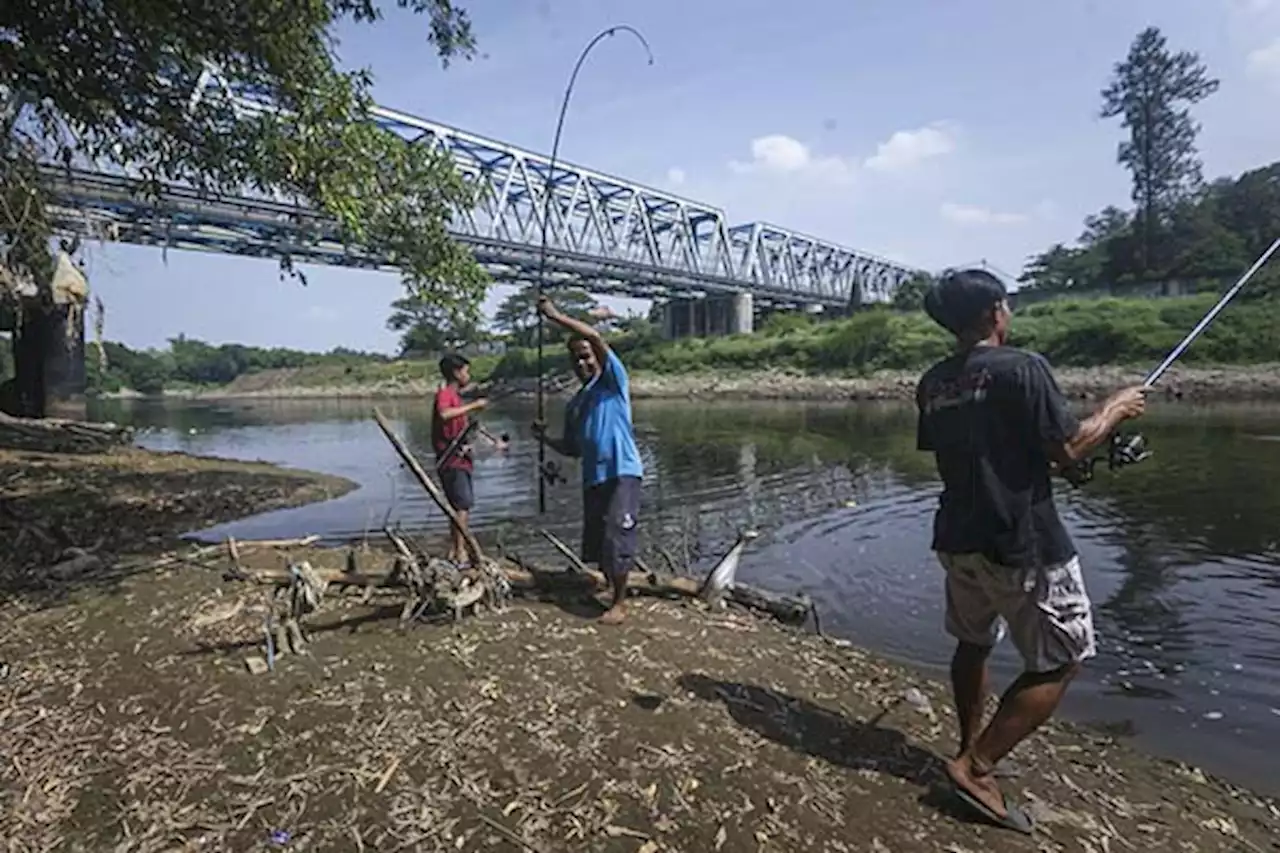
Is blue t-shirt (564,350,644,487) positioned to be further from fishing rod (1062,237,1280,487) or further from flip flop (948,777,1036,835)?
flip flop (948,777,1036,835)

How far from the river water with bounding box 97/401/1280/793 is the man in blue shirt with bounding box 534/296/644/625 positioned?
2.72 meters

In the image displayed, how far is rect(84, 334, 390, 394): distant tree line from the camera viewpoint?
117 m

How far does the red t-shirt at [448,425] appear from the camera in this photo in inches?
285

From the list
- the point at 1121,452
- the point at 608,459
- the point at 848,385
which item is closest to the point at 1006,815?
the point at 1121,452

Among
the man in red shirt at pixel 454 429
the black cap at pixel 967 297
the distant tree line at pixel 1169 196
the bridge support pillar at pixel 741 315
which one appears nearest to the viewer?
the black cap at pixel 967 297

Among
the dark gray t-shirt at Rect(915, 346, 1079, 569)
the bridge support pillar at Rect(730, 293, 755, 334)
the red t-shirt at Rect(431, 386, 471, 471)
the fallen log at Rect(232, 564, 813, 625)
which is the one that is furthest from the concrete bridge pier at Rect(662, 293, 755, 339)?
the dark gray t-shirt at Rect(915, 346, 1079, 569)

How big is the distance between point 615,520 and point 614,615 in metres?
0.67

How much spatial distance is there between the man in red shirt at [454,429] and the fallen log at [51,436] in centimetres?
1383

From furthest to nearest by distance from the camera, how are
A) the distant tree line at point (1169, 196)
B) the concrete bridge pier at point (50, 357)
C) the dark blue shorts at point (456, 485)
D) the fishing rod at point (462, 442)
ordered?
the distant tree line at point (1169, 196) < the concrete bridge pier at point (50, 357) < the dark blue shorts at point (456, 485) < the fishing rod at point (462, 442)

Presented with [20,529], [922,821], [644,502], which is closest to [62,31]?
[20,529]

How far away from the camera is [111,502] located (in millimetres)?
11453

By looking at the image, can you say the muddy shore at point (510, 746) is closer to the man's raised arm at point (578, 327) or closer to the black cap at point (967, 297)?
the man's raised arm at point (578, 327)

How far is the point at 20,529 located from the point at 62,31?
4.78 meters

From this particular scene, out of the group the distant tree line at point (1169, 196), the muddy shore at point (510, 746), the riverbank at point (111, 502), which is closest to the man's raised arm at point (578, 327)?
the muddy shore at point (510, 746)
